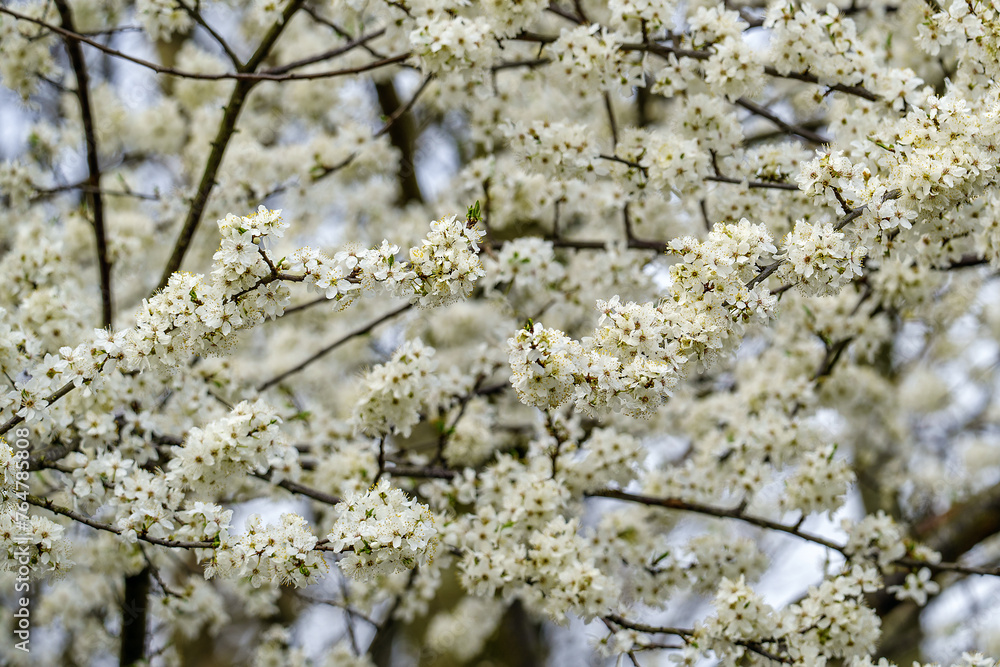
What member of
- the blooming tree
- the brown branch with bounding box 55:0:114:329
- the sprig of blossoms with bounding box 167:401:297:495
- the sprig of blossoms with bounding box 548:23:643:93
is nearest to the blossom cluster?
the blooming tree

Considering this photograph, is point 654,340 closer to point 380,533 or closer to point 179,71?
point 380,533

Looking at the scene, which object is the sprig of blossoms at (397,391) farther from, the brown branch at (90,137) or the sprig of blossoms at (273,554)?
the brown branch at (90,137)

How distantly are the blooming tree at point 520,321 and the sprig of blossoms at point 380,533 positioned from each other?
16 millimetres

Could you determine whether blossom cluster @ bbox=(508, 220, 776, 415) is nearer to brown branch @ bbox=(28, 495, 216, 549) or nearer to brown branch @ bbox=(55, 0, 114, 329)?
brown branch @ bbox=(28, 495, 216, 549)

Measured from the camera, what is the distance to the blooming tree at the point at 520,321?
3.00 metres

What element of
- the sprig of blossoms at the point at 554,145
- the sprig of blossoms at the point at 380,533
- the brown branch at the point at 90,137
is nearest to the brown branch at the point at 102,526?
the sprig of blossoms at the point at 380,533

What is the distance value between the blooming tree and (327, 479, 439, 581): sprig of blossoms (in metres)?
0.02

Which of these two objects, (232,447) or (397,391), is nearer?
(232,447)

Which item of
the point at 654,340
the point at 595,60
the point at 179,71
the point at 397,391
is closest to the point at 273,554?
the point at 397,391

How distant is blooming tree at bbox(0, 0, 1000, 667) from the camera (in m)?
3.00

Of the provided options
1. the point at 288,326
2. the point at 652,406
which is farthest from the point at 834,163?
the point at 288,326

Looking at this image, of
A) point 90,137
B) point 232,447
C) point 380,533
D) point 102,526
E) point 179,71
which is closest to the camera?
point 380,533

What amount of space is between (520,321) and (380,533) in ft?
8.47

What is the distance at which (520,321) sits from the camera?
5.34 meters
